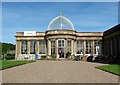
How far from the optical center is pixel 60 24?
220 ft

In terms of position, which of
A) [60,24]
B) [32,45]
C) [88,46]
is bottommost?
[88,46]

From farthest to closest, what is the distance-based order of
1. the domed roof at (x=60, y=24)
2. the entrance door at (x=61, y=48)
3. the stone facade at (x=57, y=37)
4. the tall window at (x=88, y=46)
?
the tall window at (x=88, y=46) < the domed roof at (x=60, y=24) < the entrance door at (x=61, y=48) < the stone facade at (x=57, y=37)

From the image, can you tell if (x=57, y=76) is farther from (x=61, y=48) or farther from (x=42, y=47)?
(x=42, y=47)

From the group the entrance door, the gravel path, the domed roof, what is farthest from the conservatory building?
the gravel path

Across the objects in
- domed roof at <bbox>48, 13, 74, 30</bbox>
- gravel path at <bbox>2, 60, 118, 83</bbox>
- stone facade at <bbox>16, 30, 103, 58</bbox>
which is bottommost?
gravel path at <bbox>2, 60, 118, 83</bbox>

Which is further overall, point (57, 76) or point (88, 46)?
point (88, 46)

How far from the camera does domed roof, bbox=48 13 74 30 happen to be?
66.2m

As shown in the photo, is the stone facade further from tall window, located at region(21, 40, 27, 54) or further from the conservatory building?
tall window, located at region(21, 40, 27, 54)

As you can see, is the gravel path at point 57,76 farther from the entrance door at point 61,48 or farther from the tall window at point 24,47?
the tall window at point 24,47

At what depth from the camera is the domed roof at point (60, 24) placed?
66169 millimetres

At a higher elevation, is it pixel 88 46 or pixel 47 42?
pixel 47 42

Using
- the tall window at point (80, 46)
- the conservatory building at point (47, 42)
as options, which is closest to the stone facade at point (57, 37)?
the conservatory building at point (47, 42)

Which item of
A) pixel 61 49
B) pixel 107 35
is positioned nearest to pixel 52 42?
pixel 61 49

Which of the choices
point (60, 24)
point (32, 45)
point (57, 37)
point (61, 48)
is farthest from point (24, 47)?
point (60, 24)
